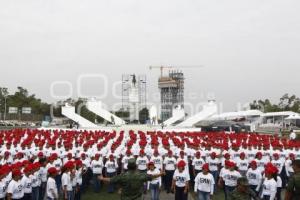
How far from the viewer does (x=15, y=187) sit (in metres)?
7.54

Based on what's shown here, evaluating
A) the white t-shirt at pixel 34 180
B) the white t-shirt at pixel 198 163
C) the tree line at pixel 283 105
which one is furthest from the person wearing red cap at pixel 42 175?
the tree line at pixel 283 105

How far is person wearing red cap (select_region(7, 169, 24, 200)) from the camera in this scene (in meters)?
7.40

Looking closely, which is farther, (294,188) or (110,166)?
(110,166)

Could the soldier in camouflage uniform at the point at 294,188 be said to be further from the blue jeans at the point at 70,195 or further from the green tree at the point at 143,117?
the green tree at the point at 143,117

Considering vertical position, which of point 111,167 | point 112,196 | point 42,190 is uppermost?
point 111,167

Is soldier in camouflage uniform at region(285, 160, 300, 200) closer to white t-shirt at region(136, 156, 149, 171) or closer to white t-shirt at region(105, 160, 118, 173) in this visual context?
white t-shirt at region(136, 156, 149, 171)

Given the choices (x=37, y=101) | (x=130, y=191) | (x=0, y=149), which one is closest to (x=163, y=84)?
(x=37, y=101)

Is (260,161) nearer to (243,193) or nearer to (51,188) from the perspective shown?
(243,193)

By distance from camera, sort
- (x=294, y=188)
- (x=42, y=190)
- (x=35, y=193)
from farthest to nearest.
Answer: (x=42, y=190)
(x=35, y=193)
(x=294, y=188)

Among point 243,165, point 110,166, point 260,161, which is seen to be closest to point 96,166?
point 110,166

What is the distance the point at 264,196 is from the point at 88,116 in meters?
57.8

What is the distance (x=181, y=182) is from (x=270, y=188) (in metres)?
2.04

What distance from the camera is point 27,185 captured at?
8102 mm

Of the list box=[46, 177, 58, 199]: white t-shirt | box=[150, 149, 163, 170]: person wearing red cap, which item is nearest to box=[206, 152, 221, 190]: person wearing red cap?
box=[150, 149, 163, 170]: person wearing red cap
